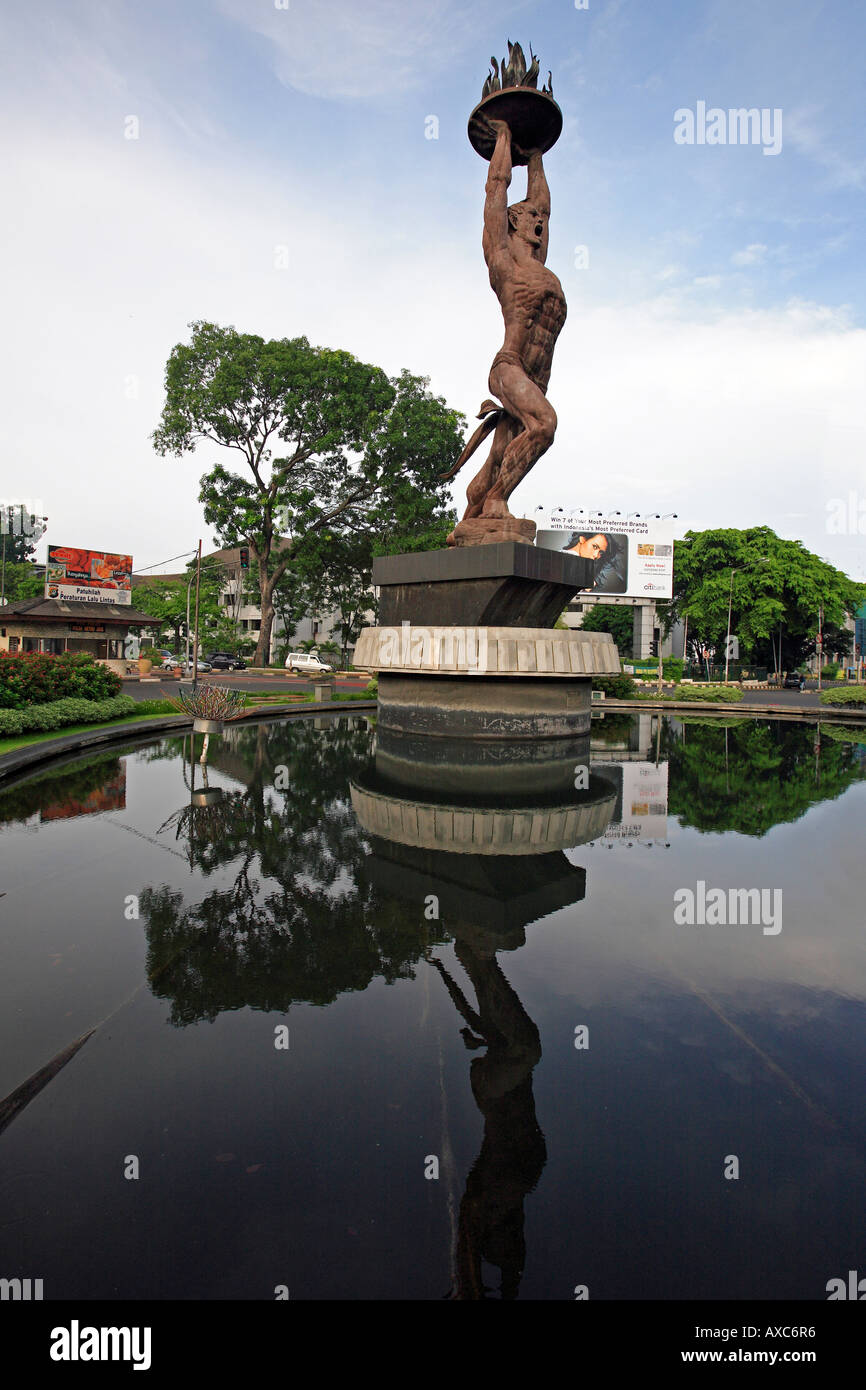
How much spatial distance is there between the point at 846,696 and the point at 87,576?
32.9 metres

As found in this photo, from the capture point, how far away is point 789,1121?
3268mm

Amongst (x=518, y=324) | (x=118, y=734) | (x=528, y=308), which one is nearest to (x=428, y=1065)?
(x=118, y=734)

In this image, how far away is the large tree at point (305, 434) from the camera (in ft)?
116

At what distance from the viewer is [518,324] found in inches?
641

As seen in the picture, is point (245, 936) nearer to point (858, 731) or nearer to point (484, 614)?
point (484, 614)

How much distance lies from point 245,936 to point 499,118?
19.4 metres

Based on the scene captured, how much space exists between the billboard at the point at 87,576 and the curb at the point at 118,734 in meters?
15.3

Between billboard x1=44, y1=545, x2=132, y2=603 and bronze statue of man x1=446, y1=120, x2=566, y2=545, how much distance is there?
22421mm

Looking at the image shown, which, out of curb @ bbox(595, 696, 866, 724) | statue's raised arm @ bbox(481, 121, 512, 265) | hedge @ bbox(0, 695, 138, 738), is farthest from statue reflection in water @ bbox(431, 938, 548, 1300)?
curb @ bbox(595, 696, 866, 724)

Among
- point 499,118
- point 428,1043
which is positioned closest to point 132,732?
point 428,1043

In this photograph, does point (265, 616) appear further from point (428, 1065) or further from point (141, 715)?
point (428, 1065)

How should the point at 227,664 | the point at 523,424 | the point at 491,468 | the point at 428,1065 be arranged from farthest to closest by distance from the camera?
the point at 227,664, the point at 491,468, the point at 523,424, the point at 428,1065

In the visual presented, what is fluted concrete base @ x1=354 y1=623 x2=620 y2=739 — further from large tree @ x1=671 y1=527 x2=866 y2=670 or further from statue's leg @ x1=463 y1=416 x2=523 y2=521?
large tree @ x1=671 y1=527 x2=866 y2=670

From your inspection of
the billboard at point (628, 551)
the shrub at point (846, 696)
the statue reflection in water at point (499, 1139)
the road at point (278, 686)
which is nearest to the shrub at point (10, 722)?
the statue reflection in water at point (499, 1139)
